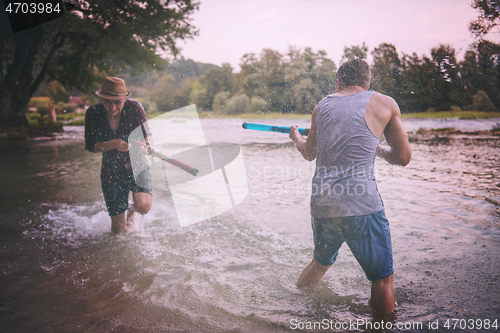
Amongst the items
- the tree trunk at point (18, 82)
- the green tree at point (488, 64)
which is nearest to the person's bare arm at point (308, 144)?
the green tree at point (488, 64)

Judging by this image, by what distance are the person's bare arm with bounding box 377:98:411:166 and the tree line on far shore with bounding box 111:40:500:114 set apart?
15.6ft

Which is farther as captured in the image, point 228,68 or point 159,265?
point 228,68

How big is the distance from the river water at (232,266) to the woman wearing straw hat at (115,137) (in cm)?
64

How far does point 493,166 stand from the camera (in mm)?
8758

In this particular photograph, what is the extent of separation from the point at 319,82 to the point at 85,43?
17082mm

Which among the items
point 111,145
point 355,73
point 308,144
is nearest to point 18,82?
point 111,145

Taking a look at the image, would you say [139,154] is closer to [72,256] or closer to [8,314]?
[72,256]

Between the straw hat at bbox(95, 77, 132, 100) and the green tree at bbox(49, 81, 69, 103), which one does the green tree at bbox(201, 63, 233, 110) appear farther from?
the green tree at bbox(49, 81, 69, 103)

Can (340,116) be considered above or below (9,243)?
above

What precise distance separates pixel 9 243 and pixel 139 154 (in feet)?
6.62

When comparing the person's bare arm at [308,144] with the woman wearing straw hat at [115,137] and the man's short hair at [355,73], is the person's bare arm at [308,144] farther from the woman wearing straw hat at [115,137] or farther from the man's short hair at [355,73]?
the woman wearing straw hat at [115,137]

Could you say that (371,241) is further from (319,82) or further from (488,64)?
(488,64)

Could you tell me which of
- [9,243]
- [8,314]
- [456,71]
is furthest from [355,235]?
[456,71]

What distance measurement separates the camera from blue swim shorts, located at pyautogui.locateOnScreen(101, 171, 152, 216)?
4102 millimetres
